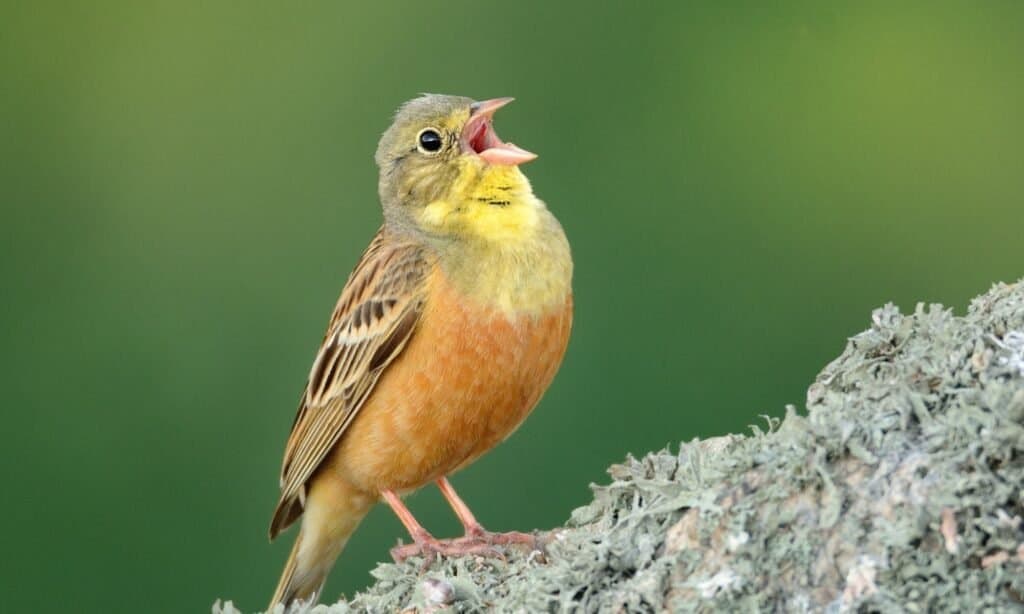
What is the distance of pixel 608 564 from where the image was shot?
2.36m

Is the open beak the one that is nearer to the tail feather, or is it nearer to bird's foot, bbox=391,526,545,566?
bird's foot, bbox=391,526,545,566

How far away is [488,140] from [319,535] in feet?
4.32

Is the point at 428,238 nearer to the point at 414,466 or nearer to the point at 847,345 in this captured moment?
the point at 414,466

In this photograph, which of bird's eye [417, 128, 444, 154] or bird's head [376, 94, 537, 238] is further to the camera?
bird's eye [417, 128, 444, 154]

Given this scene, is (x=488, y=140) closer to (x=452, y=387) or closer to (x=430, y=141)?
(x=430, y=141)

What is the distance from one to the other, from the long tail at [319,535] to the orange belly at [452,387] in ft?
0.65

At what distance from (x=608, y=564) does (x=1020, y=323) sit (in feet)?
2.64

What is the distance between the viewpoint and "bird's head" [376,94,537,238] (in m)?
4.00

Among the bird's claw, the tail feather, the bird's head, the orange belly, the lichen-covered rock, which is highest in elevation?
the bird's head

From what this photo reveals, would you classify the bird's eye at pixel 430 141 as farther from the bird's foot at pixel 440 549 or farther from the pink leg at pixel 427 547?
the bird's foot at pixel 440 549

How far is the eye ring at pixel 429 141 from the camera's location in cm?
414

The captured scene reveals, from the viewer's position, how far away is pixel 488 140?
4.23 meters

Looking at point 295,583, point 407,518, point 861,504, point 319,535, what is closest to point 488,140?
point 407,518

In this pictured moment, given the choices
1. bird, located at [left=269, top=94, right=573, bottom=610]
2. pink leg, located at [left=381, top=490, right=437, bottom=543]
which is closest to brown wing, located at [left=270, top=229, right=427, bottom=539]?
bird, located at [left=269, top=94, right=573, bottom=610]
